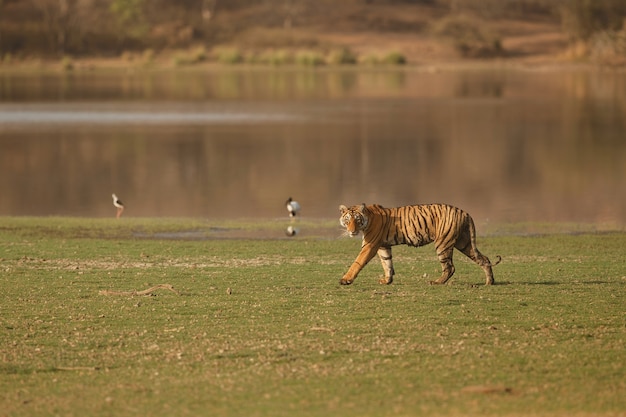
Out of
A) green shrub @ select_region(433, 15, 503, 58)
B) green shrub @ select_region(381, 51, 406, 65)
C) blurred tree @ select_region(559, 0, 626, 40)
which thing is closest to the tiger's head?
green shrub @ select_region(381, 51, 406, 65)

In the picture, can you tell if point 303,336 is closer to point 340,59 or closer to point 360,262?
point 360,262

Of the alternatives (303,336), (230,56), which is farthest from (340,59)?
(303,336)

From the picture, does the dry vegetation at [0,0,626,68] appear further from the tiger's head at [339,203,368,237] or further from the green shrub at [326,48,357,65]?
the tiger's head at [339,203,368,237]

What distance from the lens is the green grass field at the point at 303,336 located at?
320 inches

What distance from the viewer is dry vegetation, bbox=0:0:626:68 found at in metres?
80.7

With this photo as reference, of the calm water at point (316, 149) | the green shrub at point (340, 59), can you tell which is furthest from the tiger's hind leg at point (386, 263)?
the green shrub at point (340, 59)

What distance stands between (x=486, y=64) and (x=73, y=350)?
72.2 metres

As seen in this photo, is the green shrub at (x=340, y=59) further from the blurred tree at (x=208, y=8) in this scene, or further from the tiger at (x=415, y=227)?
the tiger at (x=415, y=227)

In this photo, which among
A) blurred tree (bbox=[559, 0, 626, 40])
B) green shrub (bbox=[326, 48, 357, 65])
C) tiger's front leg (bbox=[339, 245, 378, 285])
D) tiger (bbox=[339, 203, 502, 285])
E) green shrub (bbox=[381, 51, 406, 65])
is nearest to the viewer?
tiger (bbox=[339, 203, 502, 285])

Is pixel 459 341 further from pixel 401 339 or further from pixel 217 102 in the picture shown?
pixel 217 102

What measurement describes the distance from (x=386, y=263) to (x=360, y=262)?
15.3 inches

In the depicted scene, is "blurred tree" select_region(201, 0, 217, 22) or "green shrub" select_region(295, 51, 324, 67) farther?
"blurred tree" select_region(201, 0, 217, 22)

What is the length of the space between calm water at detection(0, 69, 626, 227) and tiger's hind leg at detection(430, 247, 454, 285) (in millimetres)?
9720

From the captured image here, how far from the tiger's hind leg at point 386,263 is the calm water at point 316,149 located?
9.74 metres
